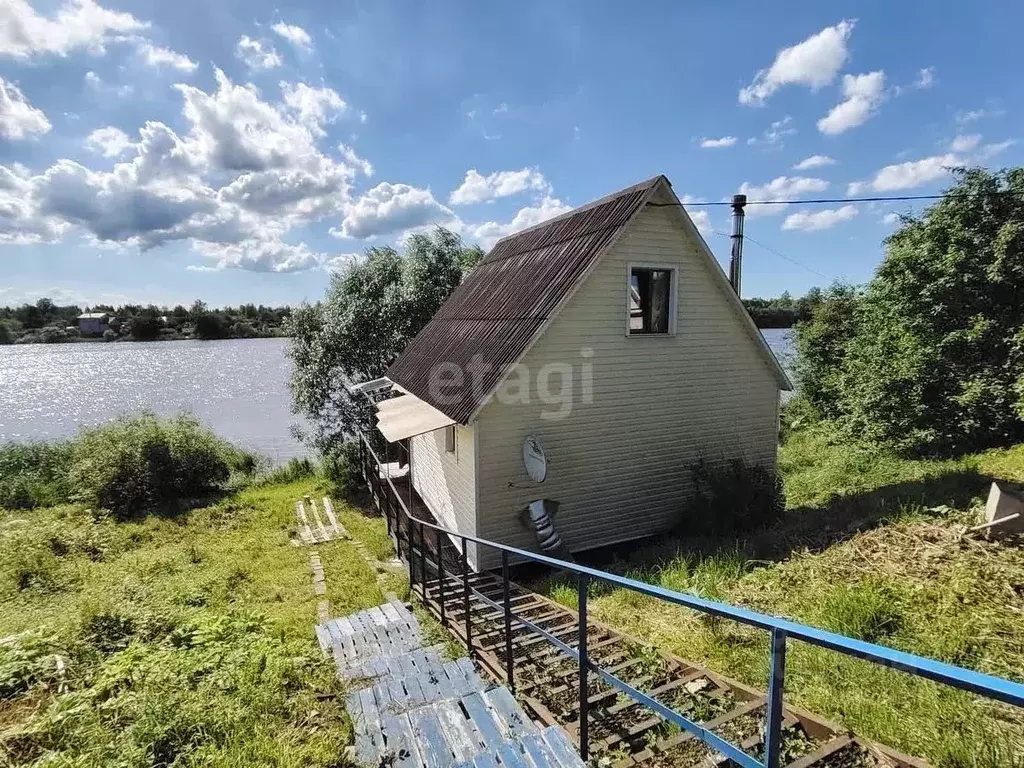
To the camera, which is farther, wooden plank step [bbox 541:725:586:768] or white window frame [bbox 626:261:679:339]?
white window frame [bbox 626:261:679:339]

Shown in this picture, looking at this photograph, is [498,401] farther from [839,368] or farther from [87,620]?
[839,368]

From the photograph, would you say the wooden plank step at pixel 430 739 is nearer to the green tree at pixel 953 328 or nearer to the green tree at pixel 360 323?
the green tree at pixel 953 328

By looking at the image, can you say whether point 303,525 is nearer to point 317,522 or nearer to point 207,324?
point 317,522

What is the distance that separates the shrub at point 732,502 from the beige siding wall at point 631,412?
20.6 inches

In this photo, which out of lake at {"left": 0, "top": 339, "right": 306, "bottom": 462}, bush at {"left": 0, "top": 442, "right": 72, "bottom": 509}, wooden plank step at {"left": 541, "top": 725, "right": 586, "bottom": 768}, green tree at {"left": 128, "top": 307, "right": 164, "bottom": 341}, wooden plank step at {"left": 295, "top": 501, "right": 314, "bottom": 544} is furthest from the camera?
green tree at {"left": 128, "top": 307, "right": 164, "bottom": 341}

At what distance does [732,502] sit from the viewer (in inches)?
366

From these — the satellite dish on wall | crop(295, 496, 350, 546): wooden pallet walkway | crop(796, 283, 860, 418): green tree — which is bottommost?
crop(295, 496, 350, 546): wooden pallet walkway

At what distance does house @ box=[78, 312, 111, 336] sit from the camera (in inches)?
1807

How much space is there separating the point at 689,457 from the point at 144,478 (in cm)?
1605

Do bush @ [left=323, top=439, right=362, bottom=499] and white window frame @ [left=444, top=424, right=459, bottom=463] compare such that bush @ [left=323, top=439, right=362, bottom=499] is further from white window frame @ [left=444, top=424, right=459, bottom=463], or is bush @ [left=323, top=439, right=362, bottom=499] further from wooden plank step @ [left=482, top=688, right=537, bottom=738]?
wooden plank step @ [left=482, top=688, right=537, bottom=738]

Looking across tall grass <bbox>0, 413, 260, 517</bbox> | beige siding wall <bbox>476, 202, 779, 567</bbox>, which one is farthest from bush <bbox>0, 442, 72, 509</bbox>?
beige siding wall <bbox>476, 202, 779, 567</bbox>

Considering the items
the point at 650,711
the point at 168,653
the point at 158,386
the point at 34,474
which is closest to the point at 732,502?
the point at 650,711

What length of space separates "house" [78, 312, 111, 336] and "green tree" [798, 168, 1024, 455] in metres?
56.5

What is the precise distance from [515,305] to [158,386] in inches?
1296
